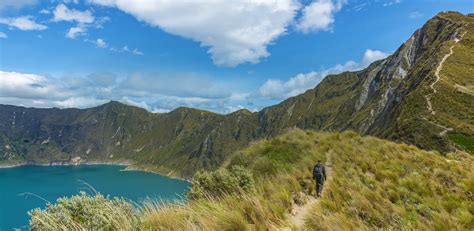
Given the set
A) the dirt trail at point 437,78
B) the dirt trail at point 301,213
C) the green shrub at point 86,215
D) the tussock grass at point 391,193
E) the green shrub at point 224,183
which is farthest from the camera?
the dirt trail at point 437,78

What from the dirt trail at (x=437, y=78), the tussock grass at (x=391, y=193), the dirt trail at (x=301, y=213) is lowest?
the dirt trail at (x=301, y=213)

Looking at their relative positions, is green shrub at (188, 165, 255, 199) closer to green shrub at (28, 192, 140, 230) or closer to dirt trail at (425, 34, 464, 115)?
green shrub at (28, 192, 140, 230)

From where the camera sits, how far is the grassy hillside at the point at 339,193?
21.4 ft

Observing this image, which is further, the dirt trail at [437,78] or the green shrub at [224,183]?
the dirt trail at [437,78]

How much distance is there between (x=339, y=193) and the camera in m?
10.8

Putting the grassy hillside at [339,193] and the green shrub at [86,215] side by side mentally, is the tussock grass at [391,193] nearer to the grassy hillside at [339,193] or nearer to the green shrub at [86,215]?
the grassy hillside at [339,193]

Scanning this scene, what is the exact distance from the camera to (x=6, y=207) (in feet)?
580

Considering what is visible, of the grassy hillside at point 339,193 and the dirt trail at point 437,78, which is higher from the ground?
the dirt trail at point 437,78

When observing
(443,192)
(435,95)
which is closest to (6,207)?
(435,95)

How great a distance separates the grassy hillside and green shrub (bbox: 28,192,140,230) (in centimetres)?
29

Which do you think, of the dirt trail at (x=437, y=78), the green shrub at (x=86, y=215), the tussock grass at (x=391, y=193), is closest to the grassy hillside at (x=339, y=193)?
the tussock grass at (x=391, y=193)

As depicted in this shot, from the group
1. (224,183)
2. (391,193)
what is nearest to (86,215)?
(224,183)

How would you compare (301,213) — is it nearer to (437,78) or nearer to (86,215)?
(86,215)

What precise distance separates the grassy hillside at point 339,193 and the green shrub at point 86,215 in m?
0.29
